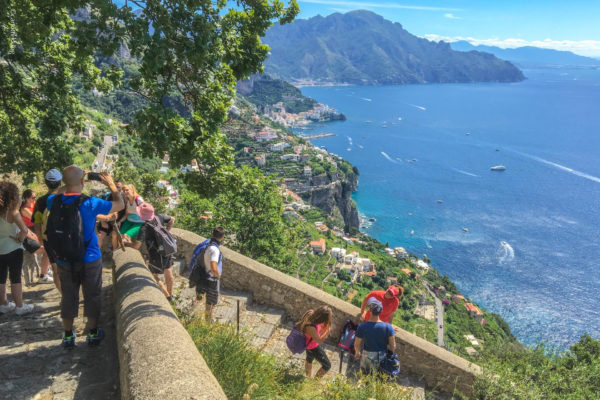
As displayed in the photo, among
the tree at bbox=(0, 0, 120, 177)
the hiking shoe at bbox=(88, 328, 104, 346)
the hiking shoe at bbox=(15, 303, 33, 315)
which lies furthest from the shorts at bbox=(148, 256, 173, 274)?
the tree at bbox=(0, 0, 120, 177)

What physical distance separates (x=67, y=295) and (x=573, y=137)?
482 feet

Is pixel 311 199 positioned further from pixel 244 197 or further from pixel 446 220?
pixel 244 197

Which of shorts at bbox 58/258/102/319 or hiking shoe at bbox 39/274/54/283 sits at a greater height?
shorts at bbox 58/258/102/319

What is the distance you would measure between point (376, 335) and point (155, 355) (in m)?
2.91

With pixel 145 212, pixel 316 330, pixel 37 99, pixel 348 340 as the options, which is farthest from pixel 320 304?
pixel 37 99

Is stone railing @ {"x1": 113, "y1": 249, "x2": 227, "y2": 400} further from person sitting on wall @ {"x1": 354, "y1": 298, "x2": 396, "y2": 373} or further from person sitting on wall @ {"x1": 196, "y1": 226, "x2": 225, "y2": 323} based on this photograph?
person sitting on wall @ {"x1": 354, "y1": 298, "x2": 396, "y2": 373}

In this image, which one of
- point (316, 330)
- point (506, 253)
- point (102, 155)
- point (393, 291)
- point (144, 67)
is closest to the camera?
point (144, 67)

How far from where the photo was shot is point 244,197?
1161 centimetres

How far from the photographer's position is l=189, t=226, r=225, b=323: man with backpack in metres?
5.09

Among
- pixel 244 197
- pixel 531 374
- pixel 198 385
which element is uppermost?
pixel 198 385

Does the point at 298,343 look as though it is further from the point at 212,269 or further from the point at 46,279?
the point at 46,279

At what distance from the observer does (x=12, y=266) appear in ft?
14.1

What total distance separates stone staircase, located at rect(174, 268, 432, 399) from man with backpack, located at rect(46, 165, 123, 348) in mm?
1217

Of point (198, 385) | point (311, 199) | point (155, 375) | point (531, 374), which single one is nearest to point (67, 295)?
point (155, 375)
